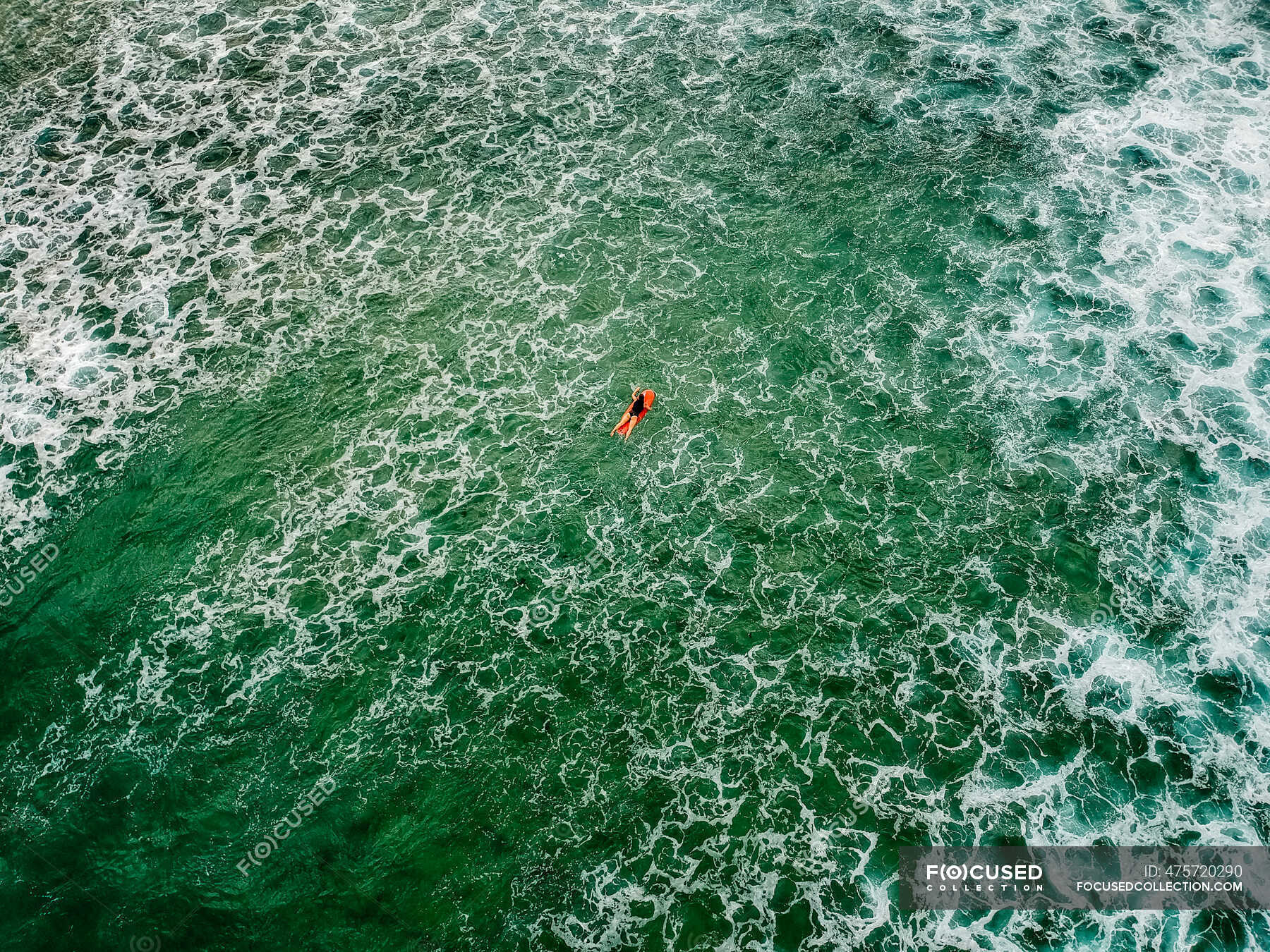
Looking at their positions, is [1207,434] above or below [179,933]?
below

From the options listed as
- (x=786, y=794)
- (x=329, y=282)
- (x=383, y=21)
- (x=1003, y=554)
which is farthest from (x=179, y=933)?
(x=383, y=21)

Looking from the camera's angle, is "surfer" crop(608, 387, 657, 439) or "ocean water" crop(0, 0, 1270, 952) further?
"surfer" crop(608, 387, 657, 439)

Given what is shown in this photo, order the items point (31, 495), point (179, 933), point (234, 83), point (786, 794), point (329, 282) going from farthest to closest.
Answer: point (234, 83) → point (329, 282) → point (31, 495) → point (786, 794) → point (179, 933)

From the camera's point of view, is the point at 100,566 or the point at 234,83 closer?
the point at 100,566

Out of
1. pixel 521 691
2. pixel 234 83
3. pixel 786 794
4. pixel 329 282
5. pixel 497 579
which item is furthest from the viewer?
pixel 234 83

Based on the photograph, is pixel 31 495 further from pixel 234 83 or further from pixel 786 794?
pixel 786 794
